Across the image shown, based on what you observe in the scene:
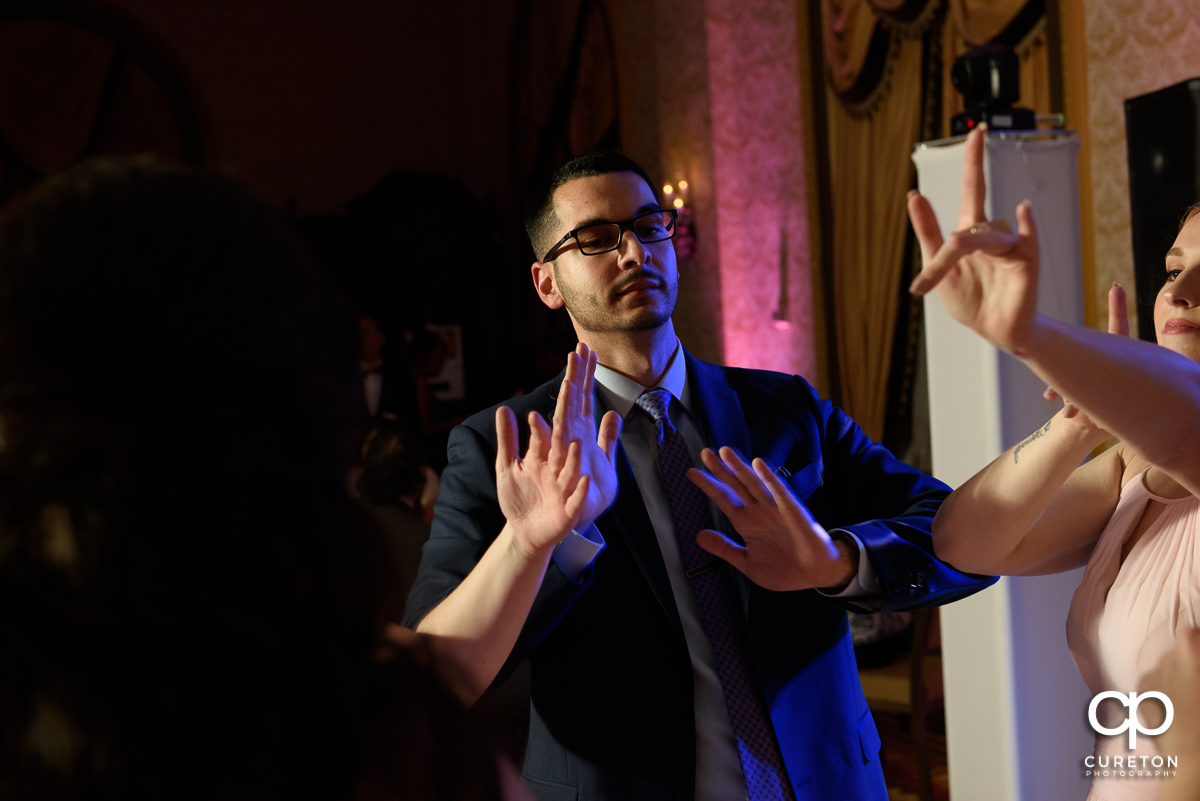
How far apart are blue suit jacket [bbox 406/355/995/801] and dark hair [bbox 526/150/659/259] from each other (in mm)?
423

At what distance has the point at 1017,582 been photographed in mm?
2121

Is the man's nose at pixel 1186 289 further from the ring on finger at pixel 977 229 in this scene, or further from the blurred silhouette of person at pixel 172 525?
the blurred silhouette of person at pixel 172 525

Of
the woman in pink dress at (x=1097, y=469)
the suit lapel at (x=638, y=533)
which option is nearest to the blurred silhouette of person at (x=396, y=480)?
the suit lapel at (x=638, y=533)

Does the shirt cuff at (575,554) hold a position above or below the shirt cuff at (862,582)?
above

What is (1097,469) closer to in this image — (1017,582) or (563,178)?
(1017,582)

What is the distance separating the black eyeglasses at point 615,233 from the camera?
1649 millimetres

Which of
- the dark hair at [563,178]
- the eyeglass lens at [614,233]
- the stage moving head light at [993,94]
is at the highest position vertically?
the stage moving head light at [993,94]

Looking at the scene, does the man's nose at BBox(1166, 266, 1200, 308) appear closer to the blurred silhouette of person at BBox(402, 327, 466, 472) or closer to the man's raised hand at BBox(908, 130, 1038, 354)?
the man's raised hand at BBox(908, 130, 1038, 354)

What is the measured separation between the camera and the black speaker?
99.3 inches

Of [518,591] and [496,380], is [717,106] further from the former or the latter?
[518,591]

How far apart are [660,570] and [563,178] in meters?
0.76

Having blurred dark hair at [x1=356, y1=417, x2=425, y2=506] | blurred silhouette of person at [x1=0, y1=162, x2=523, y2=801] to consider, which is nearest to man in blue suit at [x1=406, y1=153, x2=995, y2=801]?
blurred silhouette of person at [x1=0, y1=162, x2=523, y2=801]

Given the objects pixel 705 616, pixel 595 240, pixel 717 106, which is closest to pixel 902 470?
pixel 705 616

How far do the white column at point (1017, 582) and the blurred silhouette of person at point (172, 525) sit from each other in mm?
1858
